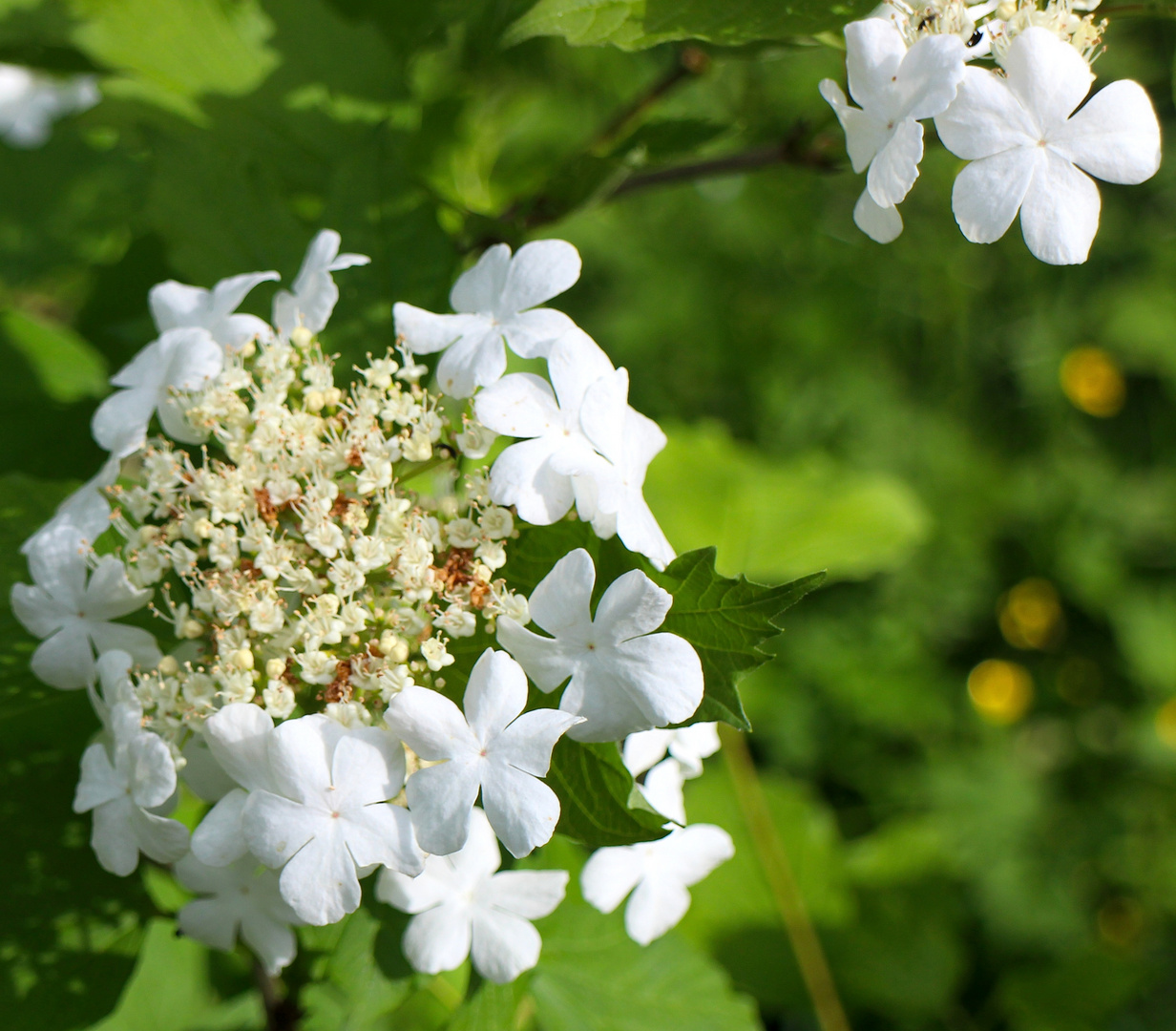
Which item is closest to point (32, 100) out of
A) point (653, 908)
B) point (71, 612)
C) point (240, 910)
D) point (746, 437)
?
point (746, 437)

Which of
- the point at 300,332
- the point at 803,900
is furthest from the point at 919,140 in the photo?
the point at 803,900

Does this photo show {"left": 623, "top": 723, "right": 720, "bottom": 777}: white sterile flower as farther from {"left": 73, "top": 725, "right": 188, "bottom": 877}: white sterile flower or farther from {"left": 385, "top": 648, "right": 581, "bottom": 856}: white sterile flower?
{"left": 73, "top": 725, "right": 188, "bottom": 877}: white sterile flower

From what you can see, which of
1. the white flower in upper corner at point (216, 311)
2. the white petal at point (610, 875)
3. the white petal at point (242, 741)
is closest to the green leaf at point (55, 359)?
the white flower in upper corner at point (216, 311)

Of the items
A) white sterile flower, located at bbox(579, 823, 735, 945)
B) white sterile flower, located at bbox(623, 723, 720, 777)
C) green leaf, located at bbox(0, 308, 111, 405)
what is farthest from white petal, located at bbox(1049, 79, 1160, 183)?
green leaf, located at bbox(0, 308, 111, 405)

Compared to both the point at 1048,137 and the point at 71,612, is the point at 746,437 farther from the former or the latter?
the point at 71,612

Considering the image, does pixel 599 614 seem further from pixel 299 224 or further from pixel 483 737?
pixel 299 224

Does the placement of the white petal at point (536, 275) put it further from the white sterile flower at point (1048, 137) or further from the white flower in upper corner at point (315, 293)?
the white sterile flower at point (1048, 137)
